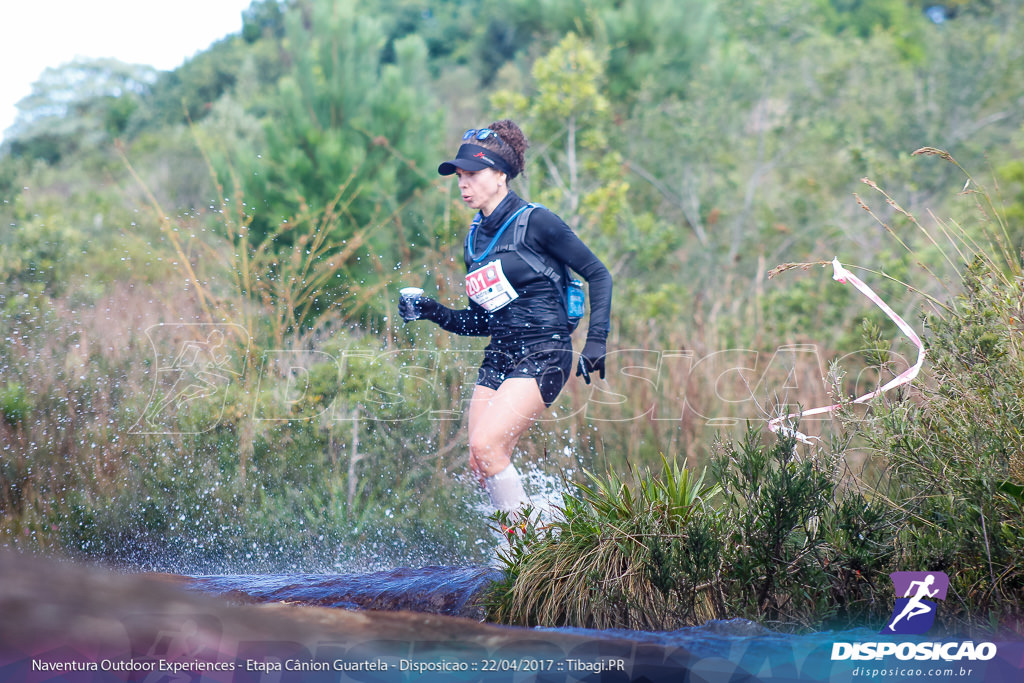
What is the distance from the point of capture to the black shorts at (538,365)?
4027mm

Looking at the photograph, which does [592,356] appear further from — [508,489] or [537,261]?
[508,489]

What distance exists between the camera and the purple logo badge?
113 inches

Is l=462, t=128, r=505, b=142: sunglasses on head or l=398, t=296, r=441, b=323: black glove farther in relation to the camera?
l=398, t=296, r=441, b=323: black glove

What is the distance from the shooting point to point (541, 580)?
355cm

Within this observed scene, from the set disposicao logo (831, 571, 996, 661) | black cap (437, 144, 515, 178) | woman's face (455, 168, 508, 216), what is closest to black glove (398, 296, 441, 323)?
woman's face (455, 168, 508, 216)

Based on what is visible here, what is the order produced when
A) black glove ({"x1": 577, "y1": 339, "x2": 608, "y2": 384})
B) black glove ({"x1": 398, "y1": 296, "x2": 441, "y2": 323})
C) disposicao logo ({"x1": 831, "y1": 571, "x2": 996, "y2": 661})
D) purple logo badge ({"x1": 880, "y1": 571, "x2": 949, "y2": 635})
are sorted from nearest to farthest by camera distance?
disposicao logo ({"x1": 831, "y1": 571, "x2": 996, "y2": 661})
purple logo badge ({"x1": 880, "y1": 571, "x2": 949, "y2": 635})
black glove ({"x1": 577, "y1": 339, "x2": 608, "y2": 384})
black glove ({"x1": 398, "y1": 296, "x2": 441, "y2": 323})

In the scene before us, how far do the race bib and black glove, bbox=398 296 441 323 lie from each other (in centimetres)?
31

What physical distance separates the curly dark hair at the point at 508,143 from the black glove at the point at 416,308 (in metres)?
0.79

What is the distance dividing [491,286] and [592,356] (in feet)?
2.01

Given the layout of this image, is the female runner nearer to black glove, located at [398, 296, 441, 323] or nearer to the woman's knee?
the woman's knee

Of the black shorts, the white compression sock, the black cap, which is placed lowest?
the white compression sock

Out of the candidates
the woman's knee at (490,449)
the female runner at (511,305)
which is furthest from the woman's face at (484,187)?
the woman's knee at (490,449)

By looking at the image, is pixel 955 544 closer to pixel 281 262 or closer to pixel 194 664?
pixel 194 664

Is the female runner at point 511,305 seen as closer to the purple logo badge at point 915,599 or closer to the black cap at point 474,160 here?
the black cap at point 474,160
